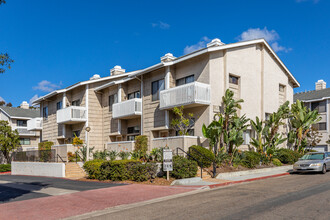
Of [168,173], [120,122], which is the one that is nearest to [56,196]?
[168,173]

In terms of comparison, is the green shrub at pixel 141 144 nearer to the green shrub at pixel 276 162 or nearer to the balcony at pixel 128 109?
the balcony at pixel 128 109

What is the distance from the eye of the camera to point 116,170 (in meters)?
16.0

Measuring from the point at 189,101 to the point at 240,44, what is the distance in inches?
248

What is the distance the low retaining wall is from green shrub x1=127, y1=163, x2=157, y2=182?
7.18 metres

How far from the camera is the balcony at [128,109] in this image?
922 inches

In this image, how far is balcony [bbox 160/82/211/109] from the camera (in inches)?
739

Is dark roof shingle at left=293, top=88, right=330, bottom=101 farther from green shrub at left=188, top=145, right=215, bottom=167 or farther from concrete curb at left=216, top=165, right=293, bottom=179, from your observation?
green shrub at left=188, top=145, right=215, bottom=167

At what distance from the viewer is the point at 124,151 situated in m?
22.9

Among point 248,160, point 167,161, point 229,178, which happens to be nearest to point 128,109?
point 248,160

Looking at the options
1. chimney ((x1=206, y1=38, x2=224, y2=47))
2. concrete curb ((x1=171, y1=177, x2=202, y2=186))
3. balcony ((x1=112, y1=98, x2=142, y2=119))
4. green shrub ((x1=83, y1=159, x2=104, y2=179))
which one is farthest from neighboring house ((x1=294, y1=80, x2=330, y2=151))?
green shrub ((x1=83, y1=159, x2=104, y2=179))

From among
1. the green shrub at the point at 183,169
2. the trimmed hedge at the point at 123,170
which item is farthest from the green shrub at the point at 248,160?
the trimmed hedge at the point at 123,170

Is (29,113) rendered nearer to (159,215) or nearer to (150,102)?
(150,102)

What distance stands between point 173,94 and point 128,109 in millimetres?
5155

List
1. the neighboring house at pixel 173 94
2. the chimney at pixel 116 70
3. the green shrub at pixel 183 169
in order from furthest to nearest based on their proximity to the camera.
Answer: the chimney at pixel 116 70, the neighboring house at pixel 173 94, the green shrub at pixel 183 169
